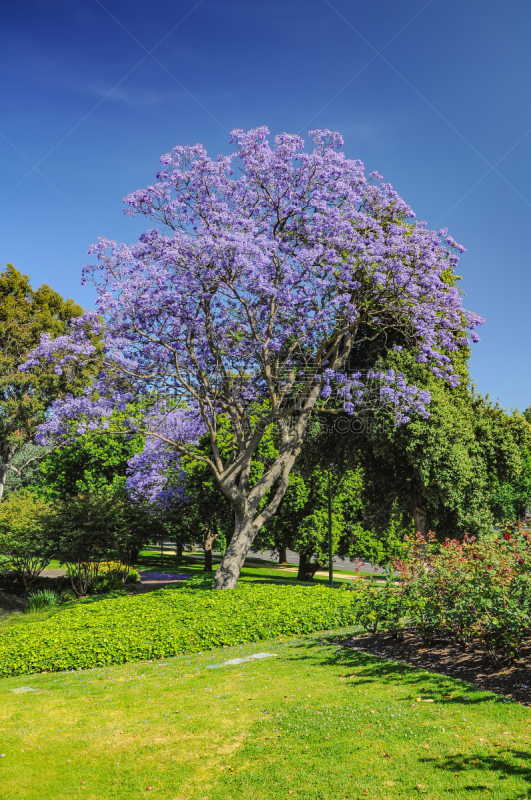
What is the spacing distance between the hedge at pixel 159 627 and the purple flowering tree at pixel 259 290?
3172 mm

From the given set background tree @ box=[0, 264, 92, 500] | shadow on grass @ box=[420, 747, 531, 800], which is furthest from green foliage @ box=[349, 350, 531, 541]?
background tree @ box=[0, 264, 92, 500]

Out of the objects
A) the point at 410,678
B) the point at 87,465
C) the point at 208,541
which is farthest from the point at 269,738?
the point at 87,465

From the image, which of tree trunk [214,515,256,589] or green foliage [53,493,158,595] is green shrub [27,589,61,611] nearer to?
green foliage [53,493,158,595]

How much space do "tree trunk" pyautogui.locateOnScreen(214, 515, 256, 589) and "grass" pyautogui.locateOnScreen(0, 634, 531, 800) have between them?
307 inches

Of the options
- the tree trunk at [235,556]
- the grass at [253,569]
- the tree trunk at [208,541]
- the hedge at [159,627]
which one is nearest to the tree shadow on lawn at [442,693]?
the hedge at [159,627]

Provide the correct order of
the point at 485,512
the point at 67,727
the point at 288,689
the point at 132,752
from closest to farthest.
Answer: the point at 132,752
the point at 67,727
the point at 288,689
the point at 485,512

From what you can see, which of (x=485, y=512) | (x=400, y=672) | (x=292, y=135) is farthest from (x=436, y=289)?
(x=400, y=672)

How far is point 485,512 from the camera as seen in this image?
65.6 ft

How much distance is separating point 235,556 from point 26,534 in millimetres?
9370

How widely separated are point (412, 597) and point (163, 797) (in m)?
5.42

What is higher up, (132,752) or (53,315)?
(53,315)

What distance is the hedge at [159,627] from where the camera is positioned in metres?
9.61

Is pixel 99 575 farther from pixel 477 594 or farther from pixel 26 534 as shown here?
pixel 477 594

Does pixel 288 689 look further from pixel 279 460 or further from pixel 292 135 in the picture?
pixel 292 135
